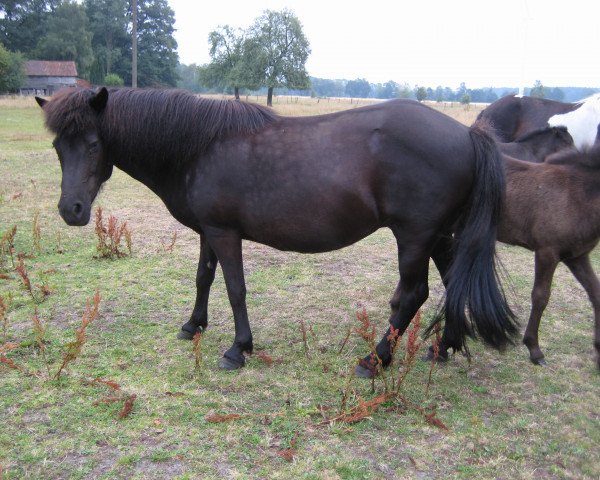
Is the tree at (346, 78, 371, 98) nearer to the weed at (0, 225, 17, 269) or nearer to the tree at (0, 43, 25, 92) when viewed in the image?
the tree at (0, 43, 25, 92)

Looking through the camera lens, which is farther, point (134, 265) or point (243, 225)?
point (134, 265)

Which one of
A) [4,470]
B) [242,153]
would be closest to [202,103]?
[242,153]

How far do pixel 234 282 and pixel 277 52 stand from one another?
55828 millimetres

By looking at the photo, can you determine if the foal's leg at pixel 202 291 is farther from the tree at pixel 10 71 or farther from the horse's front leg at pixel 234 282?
the tree at pixel 10 71

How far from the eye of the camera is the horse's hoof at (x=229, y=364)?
358cm

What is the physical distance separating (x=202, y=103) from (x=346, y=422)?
2.39 meters

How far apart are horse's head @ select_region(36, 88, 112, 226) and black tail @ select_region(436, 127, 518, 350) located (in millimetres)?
2566

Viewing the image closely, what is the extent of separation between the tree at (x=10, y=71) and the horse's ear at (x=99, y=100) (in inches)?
1937

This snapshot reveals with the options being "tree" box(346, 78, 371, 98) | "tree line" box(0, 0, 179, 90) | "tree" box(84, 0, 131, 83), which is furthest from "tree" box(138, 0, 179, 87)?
"tree" box(346, 78, 371, 98)

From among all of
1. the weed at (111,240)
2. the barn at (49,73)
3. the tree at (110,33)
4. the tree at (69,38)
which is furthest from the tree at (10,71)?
the weed at (111,240)

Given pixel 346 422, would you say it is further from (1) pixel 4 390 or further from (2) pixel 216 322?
(1) pixel 4 390

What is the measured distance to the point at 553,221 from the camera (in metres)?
3.47

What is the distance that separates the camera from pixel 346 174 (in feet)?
10.7

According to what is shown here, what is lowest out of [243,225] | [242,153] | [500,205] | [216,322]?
[216,322]
